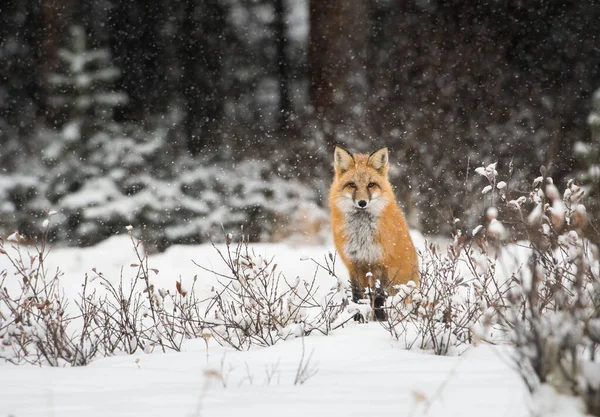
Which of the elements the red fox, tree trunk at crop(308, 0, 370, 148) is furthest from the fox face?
tree trunk at crop(308, 0, 370, 148)

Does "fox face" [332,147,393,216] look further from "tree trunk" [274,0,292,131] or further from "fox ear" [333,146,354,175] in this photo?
"tree trunk" [274,0,292,131]

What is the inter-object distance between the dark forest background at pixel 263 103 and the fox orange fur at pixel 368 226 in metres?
5.98

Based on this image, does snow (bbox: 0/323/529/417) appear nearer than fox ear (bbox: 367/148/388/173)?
Yes


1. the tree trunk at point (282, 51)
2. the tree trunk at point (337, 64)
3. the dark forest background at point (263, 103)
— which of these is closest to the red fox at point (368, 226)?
the dark forest background at point (263, 103)

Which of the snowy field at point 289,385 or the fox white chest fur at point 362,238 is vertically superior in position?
the fox white chest fur at point 362,238

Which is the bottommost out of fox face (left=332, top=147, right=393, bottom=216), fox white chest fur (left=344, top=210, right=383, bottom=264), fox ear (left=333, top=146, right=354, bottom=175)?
fox white chest fur (left=344, top=210, right=383, bottom=264)

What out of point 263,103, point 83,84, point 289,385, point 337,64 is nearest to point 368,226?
point 289,385

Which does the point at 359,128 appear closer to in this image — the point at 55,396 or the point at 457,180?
the point at 457,180

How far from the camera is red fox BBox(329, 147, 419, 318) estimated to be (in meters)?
5.40

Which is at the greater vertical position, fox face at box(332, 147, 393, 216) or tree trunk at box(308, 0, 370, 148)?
tree trunk at box(308, 0, 370, 148)

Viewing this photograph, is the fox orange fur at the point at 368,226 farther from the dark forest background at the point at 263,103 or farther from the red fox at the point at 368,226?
the dark forest background at the point at 263,103

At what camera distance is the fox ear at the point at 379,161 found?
5.72 m

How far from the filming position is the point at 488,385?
99.0 inches

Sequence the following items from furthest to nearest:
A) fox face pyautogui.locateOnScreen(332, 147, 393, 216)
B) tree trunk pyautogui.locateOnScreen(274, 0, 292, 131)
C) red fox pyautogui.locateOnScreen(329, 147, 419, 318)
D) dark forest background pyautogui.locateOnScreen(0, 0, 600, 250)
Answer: tree trunk pyautogui.locateOnScreen(274, 0, 292, 131)
dark forest background pyautogui.locateOnScreen(0, 0, 600, 250)
fox face pyautogui.locateOnScreen(332, 147, 393, 216)
red fox pyautogui.locateOnScreen(329, 147, 419, 318)
